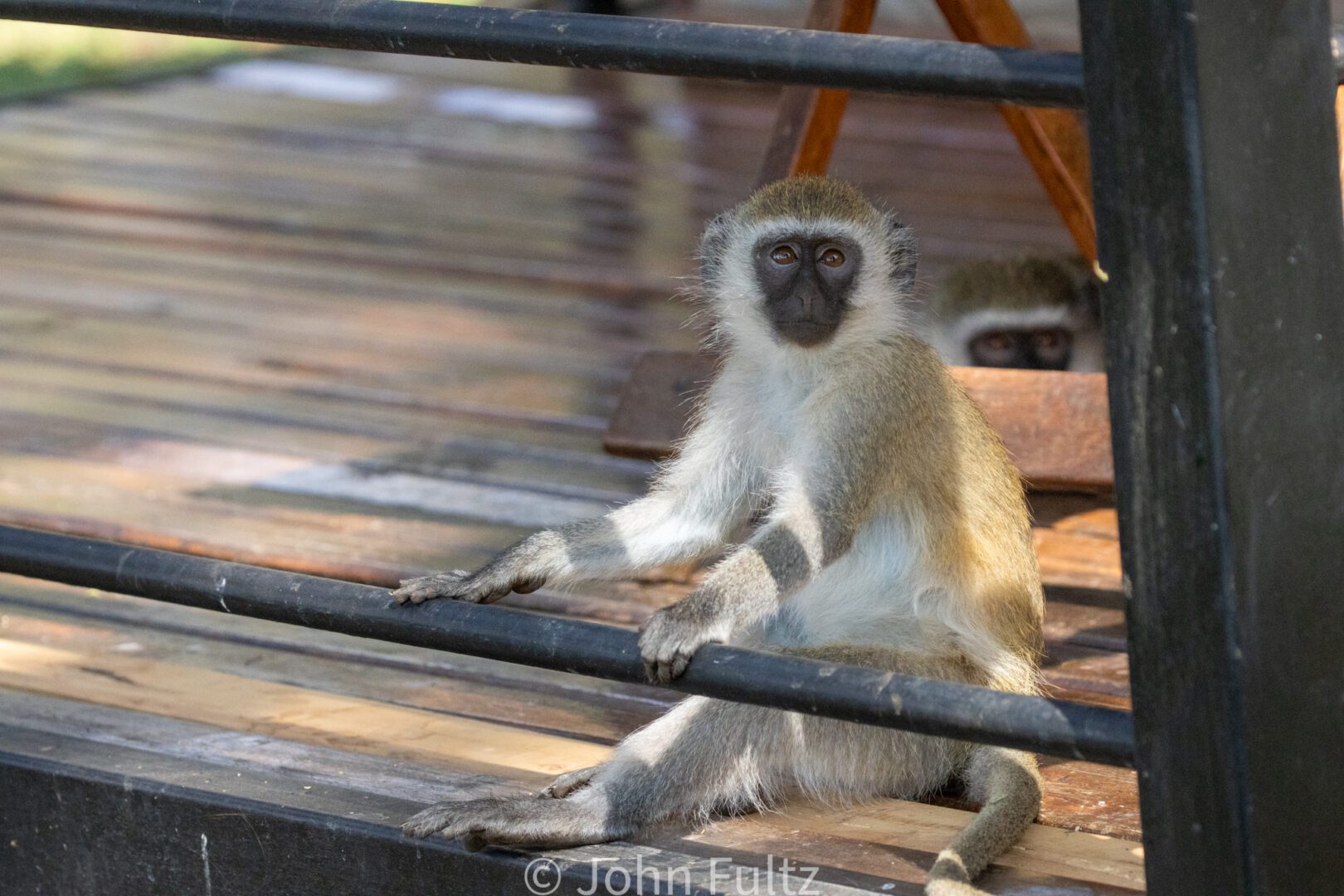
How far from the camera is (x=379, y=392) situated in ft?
13.8

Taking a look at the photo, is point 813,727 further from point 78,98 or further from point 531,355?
point 78,98

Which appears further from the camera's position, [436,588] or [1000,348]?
[1000,348]

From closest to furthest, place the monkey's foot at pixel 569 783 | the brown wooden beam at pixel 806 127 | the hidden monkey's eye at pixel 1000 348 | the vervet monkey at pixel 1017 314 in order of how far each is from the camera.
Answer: the monkey's foot at pixel 569 783
the brown wooden beam at pixel 806 127
the vervet monkey at pixel 1017 314
the hidden monkey's eye at pixel 1000 348

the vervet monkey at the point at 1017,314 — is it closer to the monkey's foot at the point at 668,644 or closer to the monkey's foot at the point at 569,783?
the monkey's foot at the point at 569,783

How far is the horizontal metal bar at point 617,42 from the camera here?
150 centimetres

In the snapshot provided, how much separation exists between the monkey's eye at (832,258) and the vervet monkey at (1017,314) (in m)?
1.97

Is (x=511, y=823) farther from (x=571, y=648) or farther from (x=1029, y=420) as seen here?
(x=1029, y=420)

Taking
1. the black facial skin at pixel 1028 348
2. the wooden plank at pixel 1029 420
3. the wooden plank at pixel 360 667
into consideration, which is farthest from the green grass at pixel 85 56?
the wooden plank at pixel 360 667

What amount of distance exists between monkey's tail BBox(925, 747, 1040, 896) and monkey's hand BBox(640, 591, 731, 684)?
354 mm

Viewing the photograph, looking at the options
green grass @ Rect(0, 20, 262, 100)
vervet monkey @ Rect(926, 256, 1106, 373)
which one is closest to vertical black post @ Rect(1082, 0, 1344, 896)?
vervet monkey @ Rect(926, 256, 1106, 373)

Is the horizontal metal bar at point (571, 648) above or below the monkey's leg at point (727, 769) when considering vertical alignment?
above

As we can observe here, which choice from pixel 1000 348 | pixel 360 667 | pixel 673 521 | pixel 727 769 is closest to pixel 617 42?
pixel 727 769

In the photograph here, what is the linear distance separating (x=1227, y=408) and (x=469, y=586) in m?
1.11

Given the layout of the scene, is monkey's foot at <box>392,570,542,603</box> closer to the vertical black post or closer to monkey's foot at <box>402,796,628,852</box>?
monkey's foot at <box>402,796,628,852</box>
